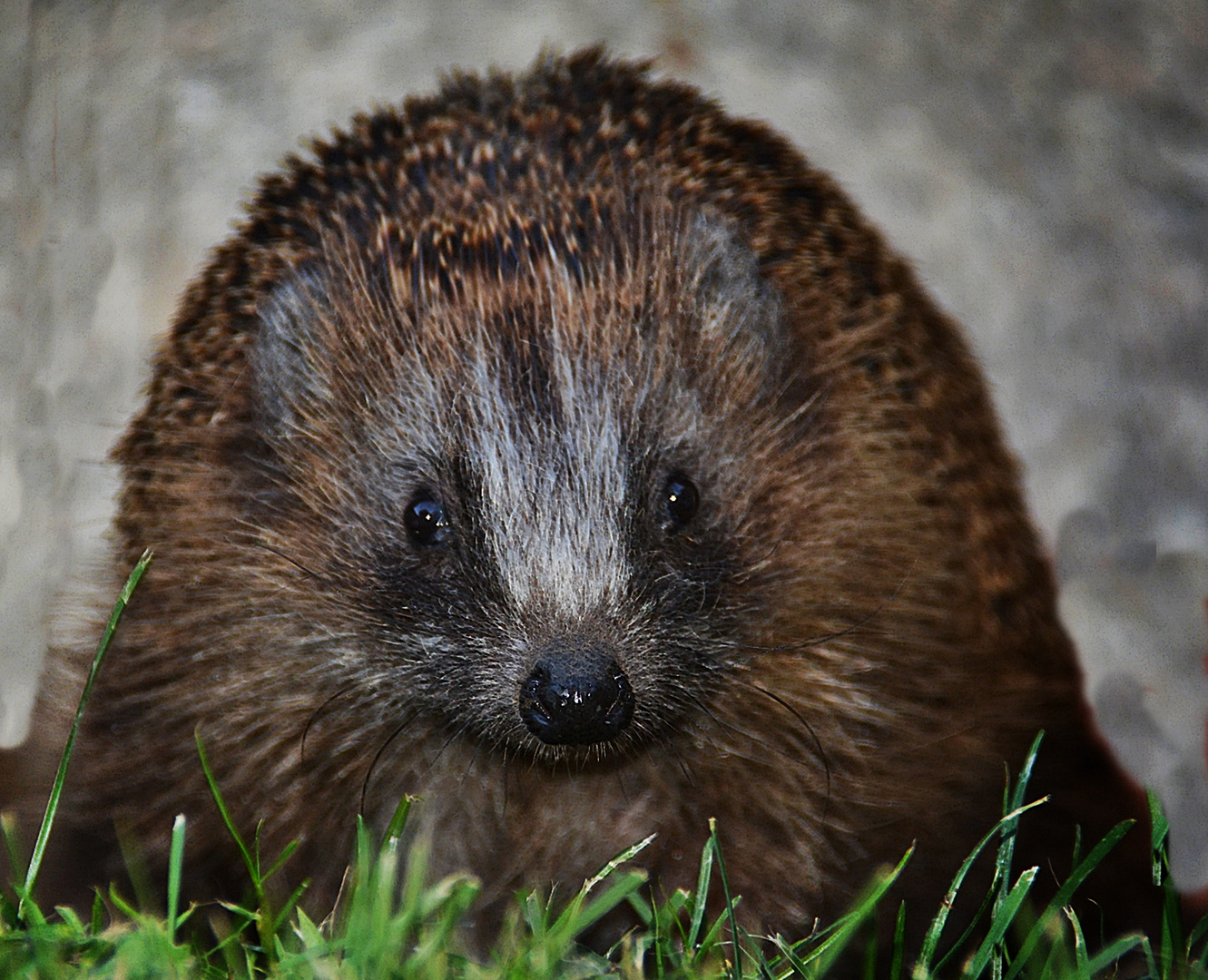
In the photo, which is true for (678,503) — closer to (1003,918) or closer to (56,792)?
(1003,918)

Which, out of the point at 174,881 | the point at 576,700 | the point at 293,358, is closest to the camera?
the point at 174,881

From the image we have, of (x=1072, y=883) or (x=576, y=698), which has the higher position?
(x=576, y=698)

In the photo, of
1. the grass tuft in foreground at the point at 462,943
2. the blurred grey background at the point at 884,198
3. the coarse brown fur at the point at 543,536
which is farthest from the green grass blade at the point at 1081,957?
the blurred grey background at the point at 884,198

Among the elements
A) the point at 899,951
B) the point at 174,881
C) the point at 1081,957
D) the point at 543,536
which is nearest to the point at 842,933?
the point at 899,951

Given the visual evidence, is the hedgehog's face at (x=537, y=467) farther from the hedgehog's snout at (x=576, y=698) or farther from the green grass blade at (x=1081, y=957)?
the green grass blade at (x=1081, y=957)

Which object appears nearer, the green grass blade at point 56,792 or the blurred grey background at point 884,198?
the green grass blade at point 56,792

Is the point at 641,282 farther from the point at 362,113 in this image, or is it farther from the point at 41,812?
the point at 41,812

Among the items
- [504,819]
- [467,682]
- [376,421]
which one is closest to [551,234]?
[376,421]
